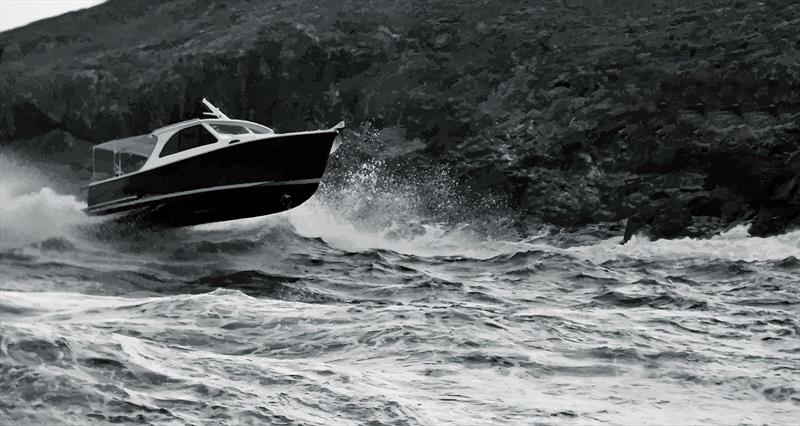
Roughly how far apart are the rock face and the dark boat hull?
6805 mm

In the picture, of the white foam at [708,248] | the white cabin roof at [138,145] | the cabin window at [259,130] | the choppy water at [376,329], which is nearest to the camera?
the choppy water at [376,329]

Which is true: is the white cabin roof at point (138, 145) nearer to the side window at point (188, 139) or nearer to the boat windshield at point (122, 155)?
the boat windshield at point (122, 155)

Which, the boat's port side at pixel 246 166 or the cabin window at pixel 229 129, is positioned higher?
the cabin window at pixel 229 129

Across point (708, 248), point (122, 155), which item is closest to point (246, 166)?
point (122, 155)

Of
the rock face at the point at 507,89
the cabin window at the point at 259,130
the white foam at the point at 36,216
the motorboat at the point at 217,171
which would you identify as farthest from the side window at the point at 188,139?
the rock face at the point at 507,89

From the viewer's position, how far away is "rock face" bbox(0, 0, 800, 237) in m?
23.8

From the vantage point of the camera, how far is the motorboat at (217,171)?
18969mm

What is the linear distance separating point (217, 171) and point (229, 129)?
2.79 feet

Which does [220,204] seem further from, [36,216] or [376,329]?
[376,329]

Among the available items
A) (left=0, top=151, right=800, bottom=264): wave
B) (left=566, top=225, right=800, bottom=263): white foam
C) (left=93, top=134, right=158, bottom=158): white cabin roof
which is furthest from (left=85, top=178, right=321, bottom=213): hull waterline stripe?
(left=566, top=225, right=800, bottom=263): white foam

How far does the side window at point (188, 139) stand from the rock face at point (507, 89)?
8065 mm

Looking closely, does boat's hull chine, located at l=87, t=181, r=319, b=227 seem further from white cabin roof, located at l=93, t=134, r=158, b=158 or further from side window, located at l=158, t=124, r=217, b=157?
white cabin roof, located at l=93, t=134, r=158, b=158

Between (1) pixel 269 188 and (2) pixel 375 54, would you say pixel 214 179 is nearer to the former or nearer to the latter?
(1) pixel 269 188

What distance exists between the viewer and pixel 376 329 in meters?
11.1
